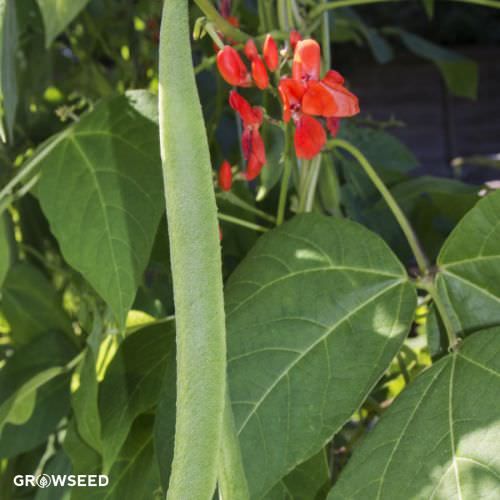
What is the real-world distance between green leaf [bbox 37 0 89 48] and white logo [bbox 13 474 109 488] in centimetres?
33

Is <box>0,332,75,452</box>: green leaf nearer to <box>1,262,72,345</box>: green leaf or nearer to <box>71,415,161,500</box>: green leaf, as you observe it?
<box>1,262,72,345</box>: green leaf

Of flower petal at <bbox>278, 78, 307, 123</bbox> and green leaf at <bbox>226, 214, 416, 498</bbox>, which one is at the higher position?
flower petal at <bbox>278, 78, 307, 123</bbox>

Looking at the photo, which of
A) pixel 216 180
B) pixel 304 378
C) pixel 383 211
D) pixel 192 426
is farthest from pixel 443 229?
pixel 192 426

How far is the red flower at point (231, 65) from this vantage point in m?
0.52

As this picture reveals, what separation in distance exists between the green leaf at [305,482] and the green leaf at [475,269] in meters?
0.13

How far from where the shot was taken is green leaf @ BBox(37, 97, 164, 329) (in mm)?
595

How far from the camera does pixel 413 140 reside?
4215 millimetres

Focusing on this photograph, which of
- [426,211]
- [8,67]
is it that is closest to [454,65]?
[426,211]

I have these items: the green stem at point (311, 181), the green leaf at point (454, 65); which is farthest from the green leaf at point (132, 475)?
the green leaf at point (454, 65)

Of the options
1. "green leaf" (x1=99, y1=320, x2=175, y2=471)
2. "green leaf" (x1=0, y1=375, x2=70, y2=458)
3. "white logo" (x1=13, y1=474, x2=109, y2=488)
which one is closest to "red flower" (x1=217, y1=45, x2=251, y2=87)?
"green leaf" (x1=99, y1=320, x2=175, y2=471)

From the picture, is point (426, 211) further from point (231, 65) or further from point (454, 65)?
point (454, 65)

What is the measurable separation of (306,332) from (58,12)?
235mm

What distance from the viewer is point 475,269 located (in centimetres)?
58

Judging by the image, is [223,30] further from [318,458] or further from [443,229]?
[443,229]
